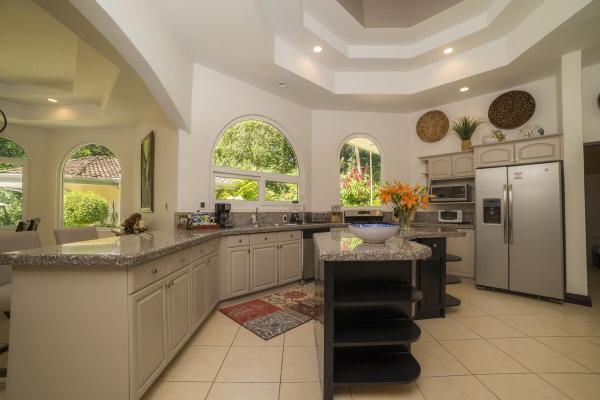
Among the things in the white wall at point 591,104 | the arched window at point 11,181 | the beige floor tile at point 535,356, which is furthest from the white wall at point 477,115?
the arched window at point 11,181

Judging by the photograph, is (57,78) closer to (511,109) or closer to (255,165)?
(255,165)

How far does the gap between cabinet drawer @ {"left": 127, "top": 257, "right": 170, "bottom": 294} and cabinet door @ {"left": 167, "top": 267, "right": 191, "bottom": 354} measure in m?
0.14

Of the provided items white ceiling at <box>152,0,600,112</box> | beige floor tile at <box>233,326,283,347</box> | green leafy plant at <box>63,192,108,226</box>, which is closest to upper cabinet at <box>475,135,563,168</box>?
white ceiling at <box>152,0,600,112</box>

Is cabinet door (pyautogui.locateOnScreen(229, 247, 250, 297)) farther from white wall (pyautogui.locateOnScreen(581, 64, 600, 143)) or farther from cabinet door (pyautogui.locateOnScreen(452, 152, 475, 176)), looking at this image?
white wall (pyautogui.locateOnScreen(581, 64, 600, 143))

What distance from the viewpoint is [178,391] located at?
1.66m

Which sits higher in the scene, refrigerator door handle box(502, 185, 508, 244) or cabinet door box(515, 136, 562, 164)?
cabinet door box(515, 136, 562, 164)

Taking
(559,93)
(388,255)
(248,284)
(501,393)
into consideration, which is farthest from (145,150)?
(559,93)

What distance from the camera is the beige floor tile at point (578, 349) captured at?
6.32ft

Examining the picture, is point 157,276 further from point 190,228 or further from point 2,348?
point 2,348

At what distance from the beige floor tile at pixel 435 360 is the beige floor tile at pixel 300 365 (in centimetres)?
82

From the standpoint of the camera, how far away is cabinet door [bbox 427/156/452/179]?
4361 mm

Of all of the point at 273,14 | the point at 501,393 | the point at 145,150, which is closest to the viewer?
the point at 501,393

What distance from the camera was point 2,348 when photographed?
1953 mm

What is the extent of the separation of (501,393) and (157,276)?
7.97 feet
